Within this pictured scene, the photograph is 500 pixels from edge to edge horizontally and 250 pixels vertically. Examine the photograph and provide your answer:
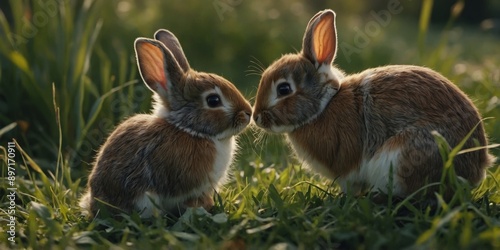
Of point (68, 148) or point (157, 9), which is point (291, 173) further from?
point (157, 9)

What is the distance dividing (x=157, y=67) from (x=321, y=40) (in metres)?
1.10

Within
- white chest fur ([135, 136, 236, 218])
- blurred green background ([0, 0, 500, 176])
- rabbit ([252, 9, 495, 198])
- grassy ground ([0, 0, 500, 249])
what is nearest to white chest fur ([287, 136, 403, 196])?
rabbit ([252, 9, 495, 198])

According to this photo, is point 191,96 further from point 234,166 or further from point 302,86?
point 234,166

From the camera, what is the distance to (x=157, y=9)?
29.2ft

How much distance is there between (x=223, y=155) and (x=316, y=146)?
0.60 meters

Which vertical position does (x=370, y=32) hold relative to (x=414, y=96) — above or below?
below

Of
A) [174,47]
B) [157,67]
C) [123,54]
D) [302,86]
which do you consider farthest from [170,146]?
[123,54]

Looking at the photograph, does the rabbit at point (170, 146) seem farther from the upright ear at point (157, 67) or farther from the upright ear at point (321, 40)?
the upright ear at point (321, 40)

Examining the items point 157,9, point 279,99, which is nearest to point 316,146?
point 279,99

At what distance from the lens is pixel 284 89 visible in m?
4.78

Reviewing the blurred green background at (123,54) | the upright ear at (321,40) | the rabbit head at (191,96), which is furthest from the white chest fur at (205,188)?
the upright ear at (321,40)

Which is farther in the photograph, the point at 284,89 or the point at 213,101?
the point at 284,89

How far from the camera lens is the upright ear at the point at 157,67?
463 cm

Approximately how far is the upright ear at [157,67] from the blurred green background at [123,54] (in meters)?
0.69
